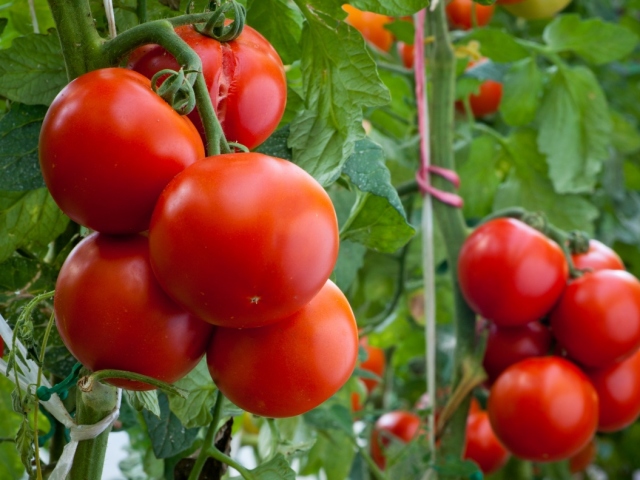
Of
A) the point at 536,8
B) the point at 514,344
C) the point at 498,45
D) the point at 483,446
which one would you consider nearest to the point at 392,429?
the point at 483,446

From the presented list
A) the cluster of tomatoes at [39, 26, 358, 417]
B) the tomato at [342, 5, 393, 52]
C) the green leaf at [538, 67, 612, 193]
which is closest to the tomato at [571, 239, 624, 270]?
the green leaf at [538, 67, 612, 193]

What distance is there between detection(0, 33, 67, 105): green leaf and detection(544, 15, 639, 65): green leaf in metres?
0.78

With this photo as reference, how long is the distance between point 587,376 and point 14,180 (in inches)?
25.1

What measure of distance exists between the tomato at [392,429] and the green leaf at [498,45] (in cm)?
50

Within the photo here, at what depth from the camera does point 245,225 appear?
318 mm

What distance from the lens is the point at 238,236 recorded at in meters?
0.32

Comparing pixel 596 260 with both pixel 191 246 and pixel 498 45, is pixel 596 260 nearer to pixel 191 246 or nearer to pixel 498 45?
pixel 498 45

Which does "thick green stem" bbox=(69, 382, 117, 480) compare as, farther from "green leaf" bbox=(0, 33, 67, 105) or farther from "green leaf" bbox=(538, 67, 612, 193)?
"green leaf" bbox=(538, 67, 612, 193)

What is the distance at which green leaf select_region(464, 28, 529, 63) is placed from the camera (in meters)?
0.97

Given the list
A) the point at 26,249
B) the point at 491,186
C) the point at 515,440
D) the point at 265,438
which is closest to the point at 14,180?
the point at 26,249

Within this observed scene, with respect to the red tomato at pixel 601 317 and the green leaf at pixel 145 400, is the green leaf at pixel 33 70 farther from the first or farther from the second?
the red tomato at pixel 601 317

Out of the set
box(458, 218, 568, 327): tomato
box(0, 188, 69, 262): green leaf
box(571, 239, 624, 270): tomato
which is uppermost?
box(0, 188, 69, 262): green leaf

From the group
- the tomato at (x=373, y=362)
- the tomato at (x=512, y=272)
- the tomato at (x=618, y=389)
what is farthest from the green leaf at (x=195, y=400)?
the tomato at (x=373, y=362)

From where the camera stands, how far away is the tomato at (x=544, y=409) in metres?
0.79
